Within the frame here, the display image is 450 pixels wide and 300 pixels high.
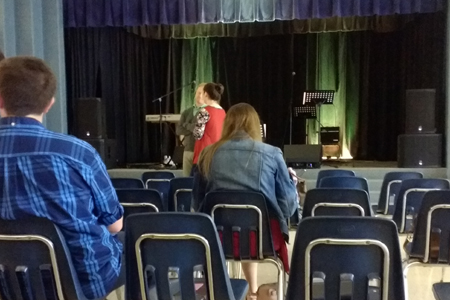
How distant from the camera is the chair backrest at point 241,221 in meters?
2.49

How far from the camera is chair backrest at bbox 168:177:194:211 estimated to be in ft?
11.0

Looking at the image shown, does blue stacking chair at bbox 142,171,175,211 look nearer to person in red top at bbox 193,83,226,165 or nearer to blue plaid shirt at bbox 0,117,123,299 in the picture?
person in red top at bbox 193,83,226,165

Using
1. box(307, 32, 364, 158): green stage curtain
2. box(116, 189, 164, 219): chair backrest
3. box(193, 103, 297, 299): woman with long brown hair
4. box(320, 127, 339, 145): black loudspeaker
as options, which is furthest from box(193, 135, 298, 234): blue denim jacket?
box(307, 32, 364, 158): green stage curtain

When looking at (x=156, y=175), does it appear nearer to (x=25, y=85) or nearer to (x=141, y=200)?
(x=141, y=200)

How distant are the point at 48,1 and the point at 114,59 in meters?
2.09

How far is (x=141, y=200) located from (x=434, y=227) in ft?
5.11

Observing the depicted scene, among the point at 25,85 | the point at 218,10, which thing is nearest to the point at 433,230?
the point at 25,85

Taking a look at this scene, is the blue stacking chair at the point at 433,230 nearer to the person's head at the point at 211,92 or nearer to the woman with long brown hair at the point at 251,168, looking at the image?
the woman with long brown hair at the point at 251,168

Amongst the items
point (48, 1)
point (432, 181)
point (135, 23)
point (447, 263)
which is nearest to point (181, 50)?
point (135, 23)

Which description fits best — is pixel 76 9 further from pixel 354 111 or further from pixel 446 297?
pixel 446 297

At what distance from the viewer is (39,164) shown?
159cm

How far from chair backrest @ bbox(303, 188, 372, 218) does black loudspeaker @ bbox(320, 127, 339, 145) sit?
6110mm

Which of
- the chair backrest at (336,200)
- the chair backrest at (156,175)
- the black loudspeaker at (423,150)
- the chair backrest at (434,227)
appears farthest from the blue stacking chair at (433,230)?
the black loudspeaker at (423,150)

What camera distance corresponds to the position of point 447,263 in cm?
246
